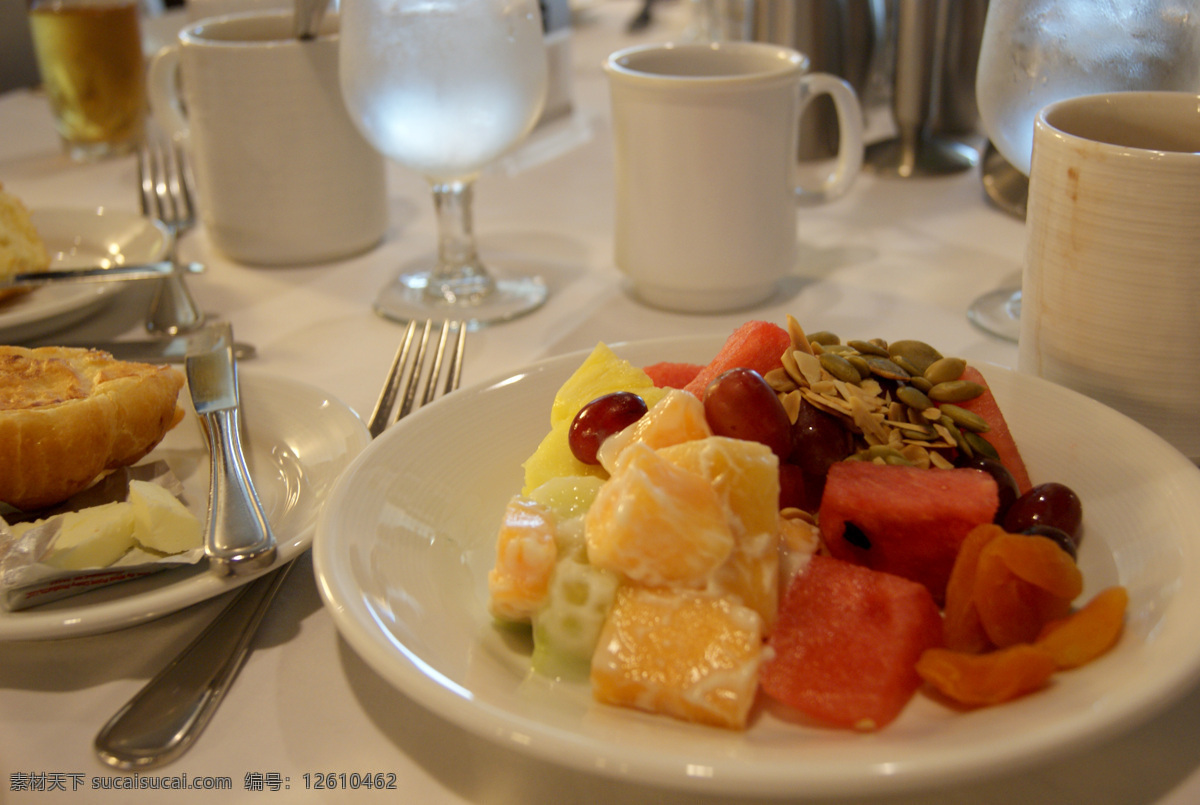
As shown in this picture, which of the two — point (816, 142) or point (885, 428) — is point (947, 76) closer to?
point (816, 142)

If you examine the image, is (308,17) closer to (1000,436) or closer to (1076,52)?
(1076,52)

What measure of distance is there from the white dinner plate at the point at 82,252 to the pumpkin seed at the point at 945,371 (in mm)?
957

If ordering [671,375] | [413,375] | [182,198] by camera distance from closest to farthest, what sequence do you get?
1. [671,375]
2. [413,375]
3. [182,198]

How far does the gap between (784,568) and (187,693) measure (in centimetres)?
38

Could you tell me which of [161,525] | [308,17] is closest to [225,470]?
[161,525]

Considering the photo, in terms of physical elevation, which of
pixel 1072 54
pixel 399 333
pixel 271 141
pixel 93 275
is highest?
pixel 1072 54

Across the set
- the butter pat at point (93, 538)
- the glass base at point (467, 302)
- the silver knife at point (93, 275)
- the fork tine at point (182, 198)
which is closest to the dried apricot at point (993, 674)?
the butter pat at point (93, 538)

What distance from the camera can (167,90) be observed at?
143cm

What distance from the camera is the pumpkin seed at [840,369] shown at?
0.75 metres

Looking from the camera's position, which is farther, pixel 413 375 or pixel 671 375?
pixel 413 375

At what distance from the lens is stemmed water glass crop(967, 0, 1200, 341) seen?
97cm

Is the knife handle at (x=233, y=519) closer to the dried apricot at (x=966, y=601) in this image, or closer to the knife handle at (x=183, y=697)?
the knife handle at (x=183, y=697)

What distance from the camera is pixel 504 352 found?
116cm

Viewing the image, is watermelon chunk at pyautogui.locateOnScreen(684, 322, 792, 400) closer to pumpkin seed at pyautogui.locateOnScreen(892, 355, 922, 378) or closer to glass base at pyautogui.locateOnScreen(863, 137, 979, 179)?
pumpkin seed at pyautogui.locateOnScreen(892, 355, 922, 378)
